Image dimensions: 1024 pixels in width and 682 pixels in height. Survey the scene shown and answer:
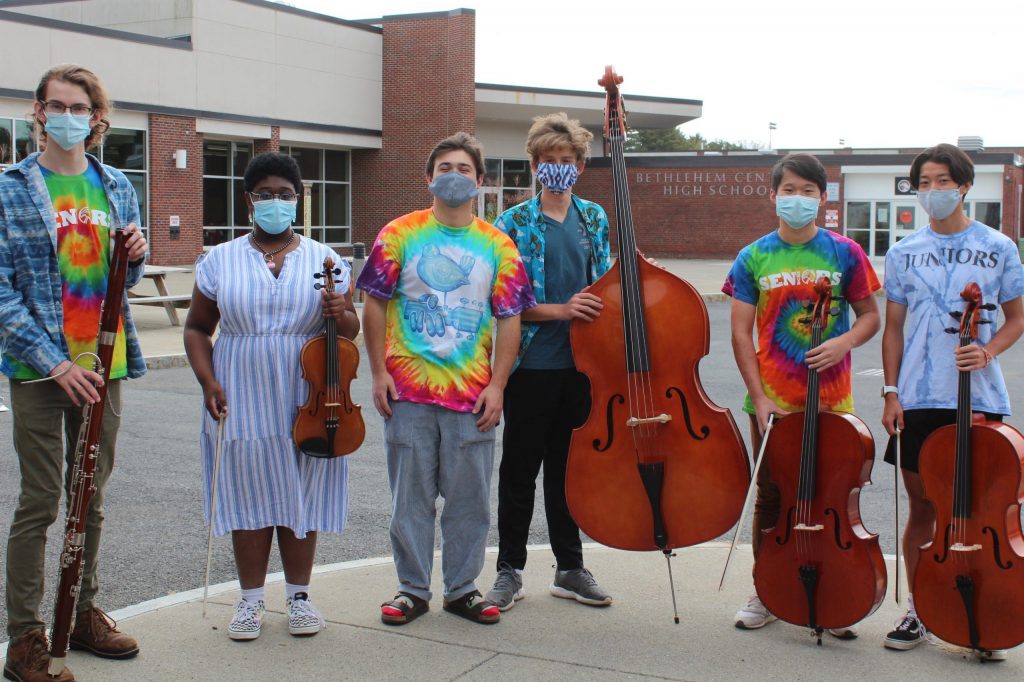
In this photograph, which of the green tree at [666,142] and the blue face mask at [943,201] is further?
the green tree at [666,142]

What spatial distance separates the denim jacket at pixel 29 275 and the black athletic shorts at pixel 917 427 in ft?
10.2

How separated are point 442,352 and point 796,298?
141 centimetres

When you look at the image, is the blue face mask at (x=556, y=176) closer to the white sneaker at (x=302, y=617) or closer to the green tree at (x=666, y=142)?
the white sneaker at (x=302, y=617)

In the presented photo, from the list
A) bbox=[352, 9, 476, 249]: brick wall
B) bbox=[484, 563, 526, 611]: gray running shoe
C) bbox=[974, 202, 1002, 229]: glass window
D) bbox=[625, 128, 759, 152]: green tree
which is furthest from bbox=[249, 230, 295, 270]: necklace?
bbox=[625, 128, 759, 152]: green tree

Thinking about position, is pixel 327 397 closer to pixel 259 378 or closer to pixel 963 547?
pixel 259 378

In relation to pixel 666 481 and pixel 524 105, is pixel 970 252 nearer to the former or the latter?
pixel 666 481

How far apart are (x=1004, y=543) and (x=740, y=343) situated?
1.21 m

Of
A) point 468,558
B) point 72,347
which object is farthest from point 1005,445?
point 72,347

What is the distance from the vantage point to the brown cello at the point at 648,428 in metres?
4.29

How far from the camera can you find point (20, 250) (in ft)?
12.9

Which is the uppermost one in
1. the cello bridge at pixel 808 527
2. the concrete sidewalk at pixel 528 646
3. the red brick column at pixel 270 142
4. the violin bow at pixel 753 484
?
the red brick column at pixel 270 142

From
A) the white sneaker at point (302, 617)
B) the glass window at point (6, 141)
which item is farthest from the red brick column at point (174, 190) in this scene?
the white sneaker at point (302, 617)

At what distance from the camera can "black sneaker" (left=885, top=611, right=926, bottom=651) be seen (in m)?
4.34

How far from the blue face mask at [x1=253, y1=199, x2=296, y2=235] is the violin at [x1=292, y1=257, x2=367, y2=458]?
8.9 inches
